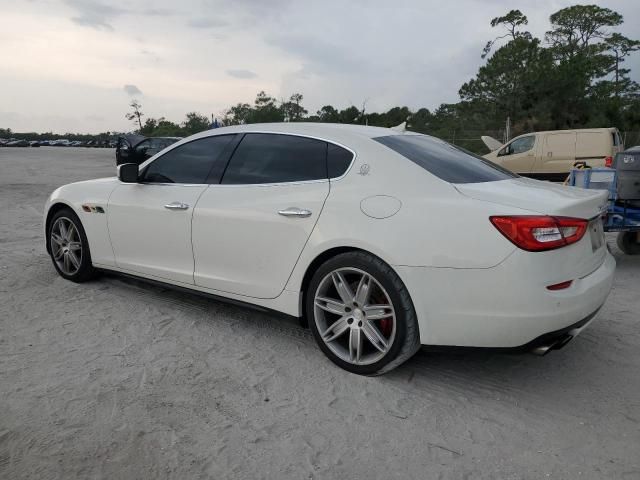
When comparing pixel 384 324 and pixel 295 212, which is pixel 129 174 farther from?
pixel 384 324

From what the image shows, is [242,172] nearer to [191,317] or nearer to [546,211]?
[191,317]

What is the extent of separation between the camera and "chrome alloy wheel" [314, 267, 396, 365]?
10.1 feet

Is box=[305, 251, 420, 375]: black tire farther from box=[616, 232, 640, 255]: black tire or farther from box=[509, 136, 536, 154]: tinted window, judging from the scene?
box=[509, 136, 536, 154]: tinted window

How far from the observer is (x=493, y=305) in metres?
2.71

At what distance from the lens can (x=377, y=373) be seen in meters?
3.14

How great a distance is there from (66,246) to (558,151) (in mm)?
14233

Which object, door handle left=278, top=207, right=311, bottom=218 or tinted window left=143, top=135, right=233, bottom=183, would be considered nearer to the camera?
door handle left=278, top=207, right=311, bottom=218

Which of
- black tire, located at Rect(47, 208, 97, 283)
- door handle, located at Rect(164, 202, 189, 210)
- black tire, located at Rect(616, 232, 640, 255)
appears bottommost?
black tire, located at Rect(616, 232, 640, 255)

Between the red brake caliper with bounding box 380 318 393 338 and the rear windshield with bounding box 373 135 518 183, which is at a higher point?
the rear windshield with bounding box 373 135 518 183

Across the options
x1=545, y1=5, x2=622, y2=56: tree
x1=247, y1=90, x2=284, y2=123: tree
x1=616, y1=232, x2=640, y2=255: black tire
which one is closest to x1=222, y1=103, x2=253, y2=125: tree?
x1=247, y1=90, x2=284, y2=123: tree

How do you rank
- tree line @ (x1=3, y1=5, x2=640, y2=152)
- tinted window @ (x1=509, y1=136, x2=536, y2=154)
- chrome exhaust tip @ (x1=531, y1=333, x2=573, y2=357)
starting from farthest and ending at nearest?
tree line @ (x1=3, y1=5, x2=640, y2=152) < tinted window @ (x1=509, y1=136, x2=536, y2=154) < chrome exhaust tip @ (x1=531, y1=333, x2=573, y2=357)

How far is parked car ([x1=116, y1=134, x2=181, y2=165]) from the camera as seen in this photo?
1766 cm

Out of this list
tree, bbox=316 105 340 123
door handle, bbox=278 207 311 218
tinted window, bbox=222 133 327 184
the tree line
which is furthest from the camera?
tree, bbox=316 105 340 123

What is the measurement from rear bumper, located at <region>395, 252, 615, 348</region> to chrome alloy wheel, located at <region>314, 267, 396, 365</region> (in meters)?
0.23
